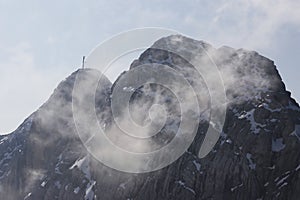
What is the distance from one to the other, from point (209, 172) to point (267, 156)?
69.9ft

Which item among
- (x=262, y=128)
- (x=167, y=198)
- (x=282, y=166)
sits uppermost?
(x=262, y=128)

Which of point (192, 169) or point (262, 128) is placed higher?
point (262, 128)

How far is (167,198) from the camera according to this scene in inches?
7790

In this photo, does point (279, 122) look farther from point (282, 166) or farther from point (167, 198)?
point (167, 198)

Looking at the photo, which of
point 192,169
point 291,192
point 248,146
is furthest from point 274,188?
point 192,169

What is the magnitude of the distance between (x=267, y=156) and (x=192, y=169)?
27735 mm

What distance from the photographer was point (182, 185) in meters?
198

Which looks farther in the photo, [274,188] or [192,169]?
[192,169]

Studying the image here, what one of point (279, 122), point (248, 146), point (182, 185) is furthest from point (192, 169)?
point (279, 122)

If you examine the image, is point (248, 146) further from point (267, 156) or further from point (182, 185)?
point (182, 185)

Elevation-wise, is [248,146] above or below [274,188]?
above

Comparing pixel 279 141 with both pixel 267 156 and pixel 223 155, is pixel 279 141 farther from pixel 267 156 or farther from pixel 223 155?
pixel 223 155

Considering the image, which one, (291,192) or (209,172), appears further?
(209,172)

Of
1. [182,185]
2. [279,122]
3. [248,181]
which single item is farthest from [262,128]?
[182,185]
